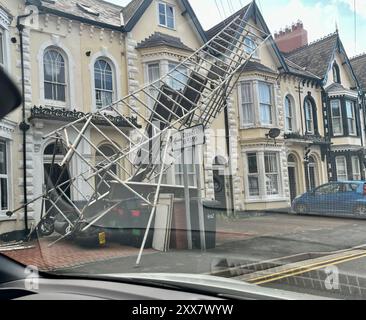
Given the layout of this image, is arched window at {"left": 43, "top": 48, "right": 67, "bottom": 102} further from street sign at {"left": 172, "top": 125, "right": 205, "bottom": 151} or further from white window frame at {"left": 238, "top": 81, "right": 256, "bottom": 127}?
white window frame at {"left": 238, "top": 81, "right": 256, "bottom": 127}

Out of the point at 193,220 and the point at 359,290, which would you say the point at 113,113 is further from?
the point at 359,290

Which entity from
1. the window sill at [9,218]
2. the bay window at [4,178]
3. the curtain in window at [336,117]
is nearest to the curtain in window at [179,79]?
the curtain in window at [336,117]

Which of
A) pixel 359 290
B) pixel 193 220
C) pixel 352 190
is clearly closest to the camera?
pixel 359 290

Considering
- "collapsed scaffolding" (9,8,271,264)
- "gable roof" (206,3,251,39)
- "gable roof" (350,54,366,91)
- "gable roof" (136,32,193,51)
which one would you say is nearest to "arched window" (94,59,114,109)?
"collapsed scaffolding" (9,8,271,264)

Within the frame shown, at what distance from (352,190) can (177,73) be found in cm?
342

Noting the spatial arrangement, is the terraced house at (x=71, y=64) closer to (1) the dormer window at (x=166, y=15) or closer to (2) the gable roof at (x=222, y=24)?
(1) the dormer window at (x=166, y=15)

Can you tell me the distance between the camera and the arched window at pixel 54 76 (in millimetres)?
5102

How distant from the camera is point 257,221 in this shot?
500 centimetres

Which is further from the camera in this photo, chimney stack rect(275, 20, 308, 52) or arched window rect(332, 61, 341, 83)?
arched window rect(332, 61, 341, 83)

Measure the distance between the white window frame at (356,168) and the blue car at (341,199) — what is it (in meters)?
0.08

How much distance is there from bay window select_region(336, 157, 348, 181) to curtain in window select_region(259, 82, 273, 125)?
2.32 meters

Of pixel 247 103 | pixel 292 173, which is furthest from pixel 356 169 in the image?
pixel 247 103

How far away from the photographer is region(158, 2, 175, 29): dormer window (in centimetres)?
607
